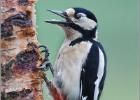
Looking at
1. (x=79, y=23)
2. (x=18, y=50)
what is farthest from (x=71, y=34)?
(x=18, y=50)

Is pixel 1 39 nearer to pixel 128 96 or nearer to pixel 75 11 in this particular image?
pixel 75 11

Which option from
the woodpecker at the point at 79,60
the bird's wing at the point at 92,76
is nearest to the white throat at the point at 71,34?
the woodpecker at the point at 79,60

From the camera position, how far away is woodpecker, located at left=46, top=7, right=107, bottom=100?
3.85 m

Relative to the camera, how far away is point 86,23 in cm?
396

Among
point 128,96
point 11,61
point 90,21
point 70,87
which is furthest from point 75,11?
point 128,96

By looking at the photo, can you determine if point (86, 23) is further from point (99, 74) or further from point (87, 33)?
point (99, 74)

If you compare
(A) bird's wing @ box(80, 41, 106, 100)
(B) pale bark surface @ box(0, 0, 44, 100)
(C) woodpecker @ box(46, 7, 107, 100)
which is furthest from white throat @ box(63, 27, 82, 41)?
(B) pale bark surface @ box(0, 0, 44, 100)

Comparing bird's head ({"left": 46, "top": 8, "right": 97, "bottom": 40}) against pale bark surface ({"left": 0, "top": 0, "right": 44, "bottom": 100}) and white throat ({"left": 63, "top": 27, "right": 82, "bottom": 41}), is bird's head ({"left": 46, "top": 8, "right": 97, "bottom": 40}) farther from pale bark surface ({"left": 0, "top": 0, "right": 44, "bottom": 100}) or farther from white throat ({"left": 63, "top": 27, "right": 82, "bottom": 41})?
pale bark surface ({"left": 0, "top": 0, "right": 44, "bottom": 100})

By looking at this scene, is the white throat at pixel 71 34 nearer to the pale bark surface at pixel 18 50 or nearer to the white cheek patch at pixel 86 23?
the white cheek patch at pixel 86 23

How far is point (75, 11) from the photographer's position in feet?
12.8

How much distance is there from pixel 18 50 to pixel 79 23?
600 mm

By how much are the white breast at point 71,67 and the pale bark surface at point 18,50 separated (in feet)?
1.24

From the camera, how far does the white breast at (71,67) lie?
3.86 m

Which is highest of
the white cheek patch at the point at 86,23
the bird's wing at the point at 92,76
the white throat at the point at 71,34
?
the white cheek patch at the point at 86,23
